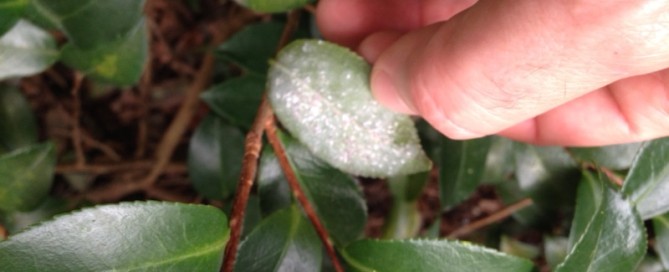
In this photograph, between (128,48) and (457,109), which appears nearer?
(457,109)

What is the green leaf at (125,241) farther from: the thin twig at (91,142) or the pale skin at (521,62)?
the thin twig at (91,142)

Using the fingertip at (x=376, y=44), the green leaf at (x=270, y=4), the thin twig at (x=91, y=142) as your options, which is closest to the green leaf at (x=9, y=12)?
the green leaf at (x=270, y=4)

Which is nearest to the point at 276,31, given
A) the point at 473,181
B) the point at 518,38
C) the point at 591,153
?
the point at 473,181

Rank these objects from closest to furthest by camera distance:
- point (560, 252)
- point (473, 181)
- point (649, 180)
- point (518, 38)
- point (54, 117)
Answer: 1. point (518, 38)
2. point (649, 180)
3. point (473, 181)
4. point (560, 252)
5. point (54, 117)

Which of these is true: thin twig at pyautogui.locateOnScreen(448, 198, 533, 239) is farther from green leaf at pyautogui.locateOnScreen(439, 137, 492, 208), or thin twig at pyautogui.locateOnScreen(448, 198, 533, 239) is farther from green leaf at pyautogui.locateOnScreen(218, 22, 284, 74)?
green leaf at pyautogui.locateOnScreen(218, 22, 284, 74)

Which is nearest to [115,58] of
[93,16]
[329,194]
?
[93,16]

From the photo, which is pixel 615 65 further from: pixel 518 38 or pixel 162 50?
pixel 162 50
